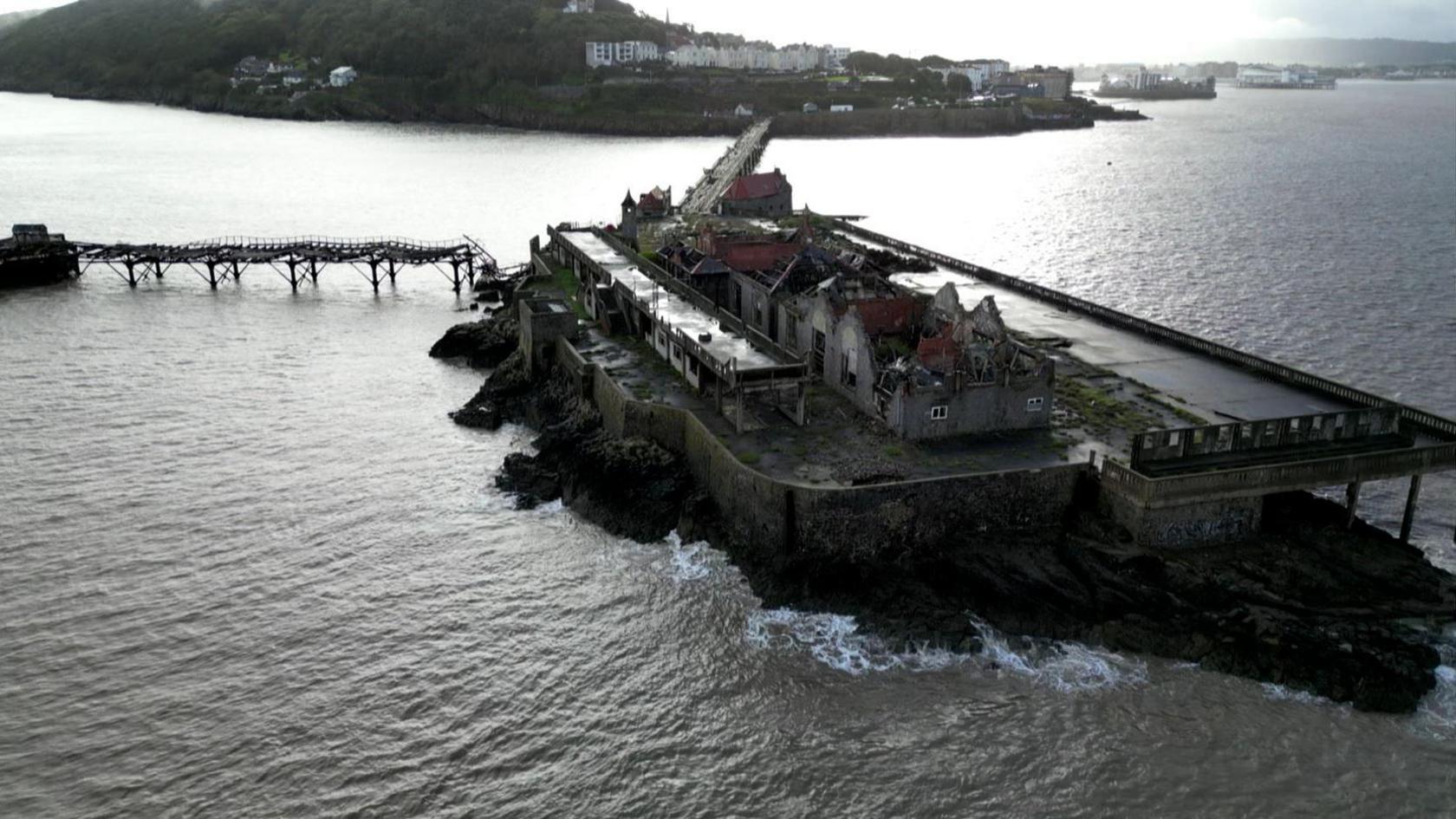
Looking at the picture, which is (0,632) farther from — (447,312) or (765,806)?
(447,312)

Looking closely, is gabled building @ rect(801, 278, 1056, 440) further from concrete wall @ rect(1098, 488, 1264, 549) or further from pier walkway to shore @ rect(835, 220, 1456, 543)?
concrete wall @ rect(1098, 488, 1264, 549)

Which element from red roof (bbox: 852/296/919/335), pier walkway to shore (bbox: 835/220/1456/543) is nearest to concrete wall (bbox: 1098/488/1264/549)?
pier walkway to shore (bbox: 835/220/1456/543)

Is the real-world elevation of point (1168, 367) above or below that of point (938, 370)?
below

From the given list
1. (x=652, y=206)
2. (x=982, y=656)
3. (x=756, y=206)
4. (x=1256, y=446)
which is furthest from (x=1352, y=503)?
(x=652, y=206)

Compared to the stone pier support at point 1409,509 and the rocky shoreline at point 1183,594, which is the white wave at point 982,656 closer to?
the rocky shoreline at point 1183,594

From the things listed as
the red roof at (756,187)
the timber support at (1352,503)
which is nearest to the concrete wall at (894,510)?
the timber support at (1352,503)

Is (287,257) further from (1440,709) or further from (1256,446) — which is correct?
(1440,709)

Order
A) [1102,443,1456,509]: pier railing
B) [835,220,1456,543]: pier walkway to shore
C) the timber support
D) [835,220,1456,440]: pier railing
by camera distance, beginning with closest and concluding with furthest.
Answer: [1102,443,1456,509]: pier railing → [835,220,1456,543]: pier walkway to shore → the timber support → [835,220,1456,440]: pier railing
